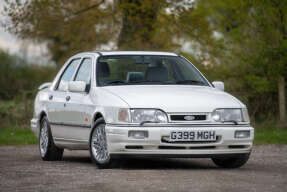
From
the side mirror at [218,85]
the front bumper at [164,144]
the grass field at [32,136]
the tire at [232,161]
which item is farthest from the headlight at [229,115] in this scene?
the grass field at [32,136]

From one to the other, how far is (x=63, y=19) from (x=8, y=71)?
30.8 ft

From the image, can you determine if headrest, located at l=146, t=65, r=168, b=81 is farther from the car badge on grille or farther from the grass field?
the grass field

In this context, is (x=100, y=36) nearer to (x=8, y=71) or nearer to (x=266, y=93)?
(x=266, y=93)

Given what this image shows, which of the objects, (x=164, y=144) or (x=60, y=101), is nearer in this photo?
(x=164, y=144)

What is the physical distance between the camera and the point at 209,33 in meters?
23.2

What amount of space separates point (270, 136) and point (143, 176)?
29.9ft

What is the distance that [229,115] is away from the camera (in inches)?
355

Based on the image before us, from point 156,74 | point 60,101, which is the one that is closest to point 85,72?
point 60,101

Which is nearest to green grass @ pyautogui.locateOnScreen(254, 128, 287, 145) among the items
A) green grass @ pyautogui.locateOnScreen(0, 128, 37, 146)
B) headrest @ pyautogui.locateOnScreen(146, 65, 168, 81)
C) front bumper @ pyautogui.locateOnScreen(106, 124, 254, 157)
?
green grass @ pyautogui.locateOnScreen(0, 128, 37, 146)

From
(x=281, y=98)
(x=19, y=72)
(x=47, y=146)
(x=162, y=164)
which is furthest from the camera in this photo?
(x=19, y=72)

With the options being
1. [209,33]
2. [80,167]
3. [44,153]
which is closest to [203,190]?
[80,167]

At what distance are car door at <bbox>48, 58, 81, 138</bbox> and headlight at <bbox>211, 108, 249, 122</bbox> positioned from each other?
2.57 m

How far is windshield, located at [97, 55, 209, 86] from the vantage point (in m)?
9.97

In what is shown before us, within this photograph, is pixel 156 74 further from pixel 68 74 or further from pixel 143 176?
pixel 143 176
